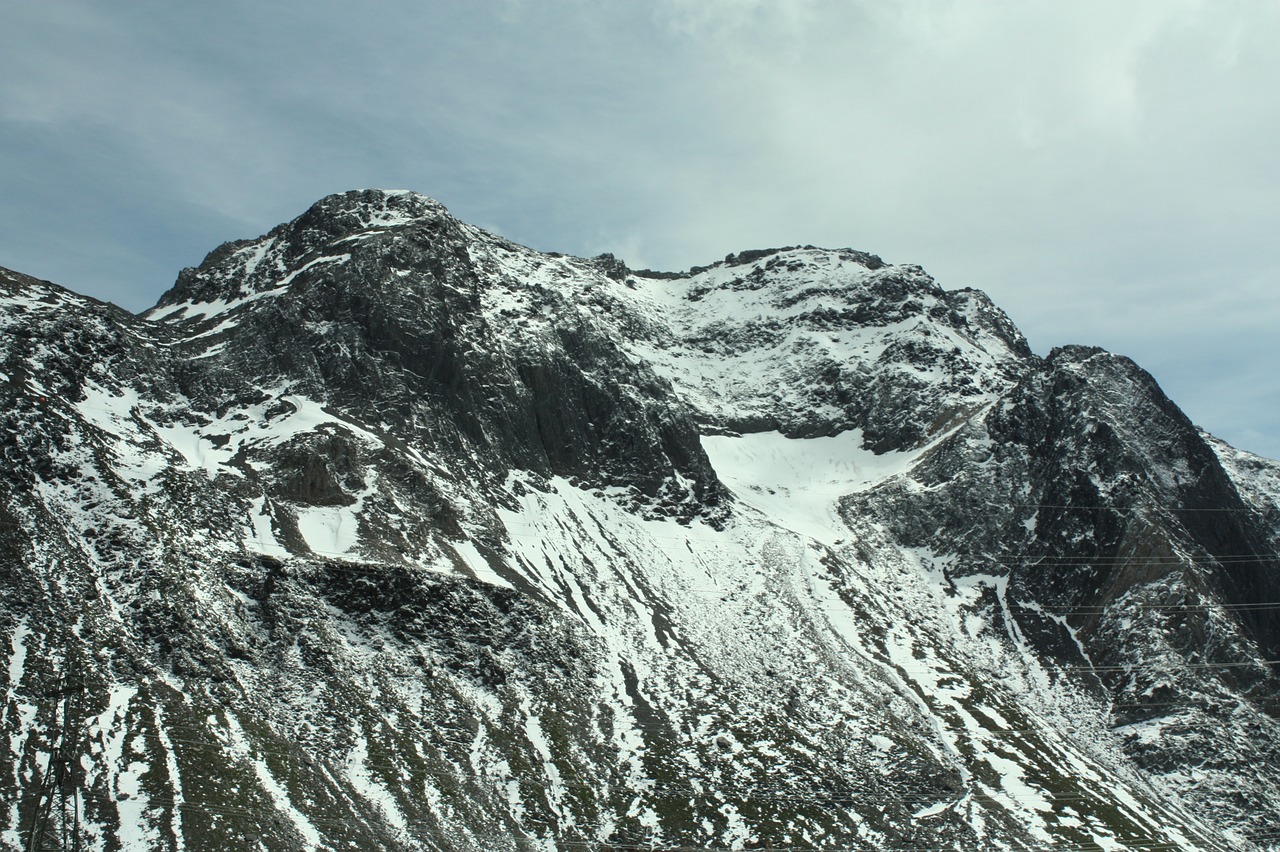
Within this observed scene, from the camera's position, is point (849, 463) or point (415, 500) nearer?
point (415, 500)

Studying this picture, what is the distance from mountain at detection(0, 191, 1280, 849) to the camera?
253ft

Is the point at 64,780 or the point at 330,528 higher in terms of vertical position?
the point at 330,528

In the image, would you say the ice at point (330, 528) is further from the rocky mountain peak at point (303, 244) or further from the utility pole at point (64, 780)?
the rocky mountain peak at point (303, 244)

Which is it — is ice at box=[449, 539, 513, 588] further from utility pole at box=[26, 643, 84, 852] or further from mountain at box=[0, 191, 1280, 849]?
utility pole at box=[26, 643, 84, 852]

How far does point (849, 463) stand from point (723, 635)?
60.4 metres

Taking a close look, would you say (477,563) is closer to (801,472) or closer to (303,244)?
(303,244)

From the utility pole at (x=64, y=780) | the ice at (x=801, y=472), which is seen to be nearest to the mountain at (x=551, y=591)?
the utility pole at (x=64, y=780)

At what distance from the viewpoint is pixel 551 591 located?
10781 centimetres

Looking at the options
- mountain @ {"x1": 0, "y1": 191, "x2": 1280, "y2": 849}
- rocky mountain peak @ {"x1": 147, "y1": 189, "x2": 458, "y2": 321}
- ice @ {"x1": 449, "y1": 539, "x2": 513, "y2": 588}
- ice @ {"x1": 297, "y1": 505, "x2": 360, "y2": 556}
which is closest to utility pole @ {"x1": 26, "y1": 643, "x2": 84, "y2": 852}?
mountain @ {"x1": 0, "y1": 191, "x2": 1280, "y2": 849}

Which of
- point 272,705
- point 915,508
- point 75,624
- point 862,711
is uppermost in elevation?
point 915,508

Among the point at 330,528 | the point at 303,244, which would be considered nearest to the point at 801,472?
the point at 303,244

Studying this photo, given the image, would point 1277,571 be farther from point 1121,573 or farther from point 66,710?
point 66,710

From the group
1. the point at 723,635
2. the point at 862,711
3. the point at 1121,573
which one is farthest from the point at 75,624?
the point at 1121,573

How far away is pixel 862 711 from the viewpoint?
101 metres
